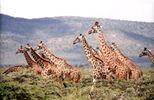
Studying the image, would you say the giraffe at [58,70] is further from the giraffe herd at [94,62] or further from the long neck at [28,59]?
the long neck at [28,59]

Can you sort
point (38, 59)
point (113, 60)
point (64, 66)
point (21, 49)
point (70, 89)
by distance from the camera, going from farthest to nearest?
point (113, 60) → point (38, 59) → point (21, 49) → point (64, 66) → point (70, 89)

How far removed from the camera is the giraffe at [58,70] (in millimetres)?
12523

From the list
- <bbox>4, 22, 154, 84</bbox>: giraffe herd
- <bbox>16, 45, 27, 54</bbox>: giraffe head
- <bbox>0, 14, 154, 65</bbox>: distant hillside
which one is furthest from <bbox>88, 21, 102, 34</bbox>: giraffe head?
<bbox>16, 45, 27, 54</bbox>: giraffe head

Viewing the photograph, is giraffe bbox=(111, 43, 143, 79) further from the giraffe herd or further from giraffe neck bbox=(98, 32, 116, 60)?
giraffe neck bbox=(98, 32, 116, 60)

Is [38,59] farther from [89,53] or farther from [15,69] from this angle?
[89,53]

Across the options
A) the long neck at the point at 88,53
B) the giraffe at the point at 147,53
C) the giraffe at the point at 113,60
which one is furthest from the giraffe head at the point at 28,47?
the giraffe at the point at 147,53

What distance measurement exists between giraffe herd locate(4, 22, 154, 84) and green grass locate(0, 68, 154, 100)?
0.21 metres

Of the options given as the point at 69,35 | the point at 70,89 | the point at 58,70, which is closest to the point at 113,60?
the point at 69,35

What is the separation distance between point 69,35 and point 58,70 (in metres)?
0.86

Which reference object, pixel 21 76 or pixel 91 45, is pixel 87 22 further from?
pixel 21 76

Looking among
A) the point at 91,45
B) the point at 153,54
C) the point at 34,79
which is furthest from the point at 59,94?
the point at 153,54

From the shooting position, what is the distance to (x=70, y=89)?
1210cm

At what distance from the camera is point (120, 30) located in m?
13.0

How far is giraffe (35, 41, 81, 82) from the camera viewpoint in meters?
12.5
